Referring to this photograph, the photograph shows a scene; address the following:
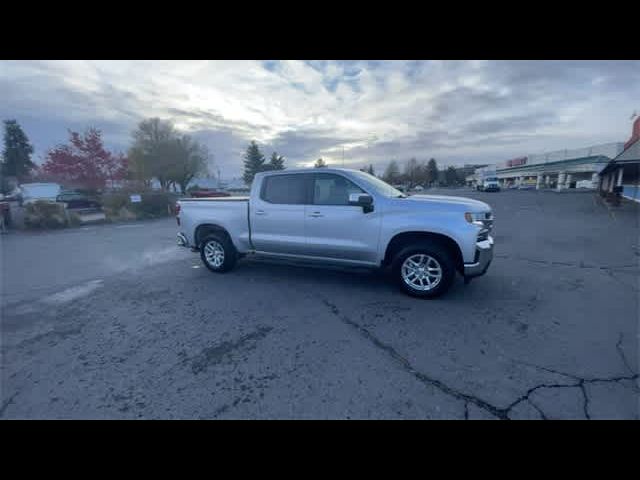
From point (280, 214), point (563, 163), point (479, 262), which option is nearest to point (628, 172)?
point (479, 262)

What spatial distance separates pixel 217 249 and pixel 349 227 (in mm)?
2901

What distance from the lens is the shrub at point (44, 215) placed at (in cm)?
1339

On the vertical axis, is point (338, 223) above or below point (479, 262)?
above

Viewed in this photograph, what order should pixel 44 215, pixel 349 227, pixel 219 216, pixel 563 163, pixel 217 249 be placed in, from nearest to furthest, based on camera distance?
pixel 349 227, pixel 219 216, pixel 217 249, pixel 44 215, pixel 563 163

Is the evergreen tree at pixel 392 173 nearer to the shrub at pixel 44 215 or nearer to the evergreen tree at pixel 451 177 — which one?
the evergreen tree at pixel 451 177

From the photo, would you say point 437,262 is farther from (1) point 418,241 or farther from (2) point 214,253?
(2) point 214,253

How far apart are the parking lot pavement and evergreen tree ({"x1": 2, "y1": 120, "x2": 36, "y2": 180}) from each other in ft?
234

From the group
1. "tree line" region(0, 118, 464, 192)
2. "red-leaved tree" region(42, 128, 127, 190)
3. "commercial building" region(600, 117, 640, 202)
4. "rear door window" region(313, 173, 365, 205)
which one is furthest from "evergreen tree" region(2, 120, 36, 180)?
"commercial building" region(600, 117, 640, 202)

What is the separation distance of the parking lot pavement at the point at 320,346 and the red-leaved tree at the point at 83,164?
112ft

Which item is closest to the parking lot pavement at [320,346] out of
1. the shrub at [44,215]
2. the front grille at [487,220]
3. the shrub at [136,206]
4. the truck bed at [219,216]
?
the truck bed at [219,216]

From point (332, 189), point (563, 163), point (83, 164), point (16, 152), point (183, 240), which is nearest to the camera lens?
point (332, 189)

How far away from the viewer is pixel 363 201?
13.5ft

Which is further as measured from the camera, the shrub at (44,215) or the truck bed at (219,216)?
the shrub at (44,215)
